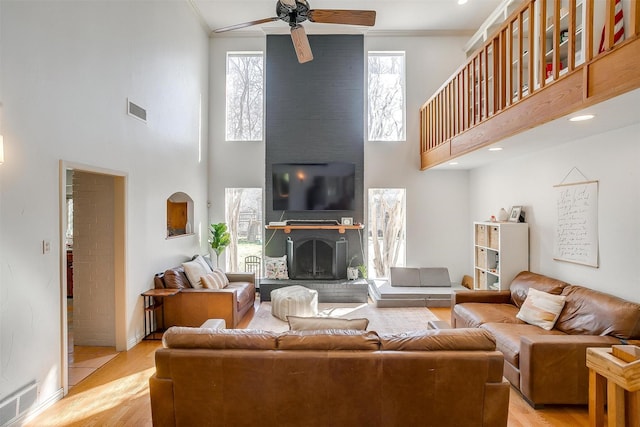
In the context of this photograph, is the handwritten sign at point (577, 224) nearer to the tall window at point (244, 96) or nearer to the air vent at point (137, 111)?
the air vent at point (137, 111)

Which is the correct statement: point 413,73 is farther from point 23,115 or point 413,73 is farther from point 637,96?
point 23,115

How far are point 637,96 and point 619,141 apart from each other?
1.19m

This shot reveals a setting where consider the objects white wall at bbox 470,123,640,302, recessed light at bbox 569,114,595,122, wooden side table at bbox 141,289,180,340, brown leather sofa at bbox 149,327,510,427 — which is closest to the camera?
brown leather sofa at bbox 149,327,510,427

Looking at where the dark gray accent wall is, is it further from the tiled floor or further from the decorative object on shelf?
the tiled floor

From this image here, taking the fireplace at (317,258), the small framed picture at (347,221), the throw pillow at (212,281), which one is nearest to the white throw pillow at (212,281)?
the throw pillow at (212,281)

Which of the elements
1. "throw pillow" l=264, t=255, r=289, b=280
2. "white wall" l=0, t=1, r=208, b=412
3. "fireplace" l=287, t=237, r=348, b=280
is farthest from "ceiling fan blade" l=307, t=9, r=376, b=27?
"throw pillow" l=264, t=255, r=289, b=280

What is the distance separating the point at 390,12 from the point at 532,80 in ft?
12.8

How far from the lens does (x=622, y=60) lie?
214 cm

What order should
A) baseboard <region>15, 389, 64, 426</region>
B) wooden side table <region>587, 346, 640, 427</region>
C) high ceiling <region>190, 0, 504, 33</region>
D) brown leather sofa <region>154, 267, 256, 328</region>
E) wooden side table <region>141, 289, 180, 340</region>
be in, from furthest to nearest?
1. high ceiling <region>190, 0, 504, 33</region>
2. brown leather sofa <region>154, 267, 256, 328</region>
3. wooden side table <region>141, 289, 180, 340</region>
4. baseboard <region>15, 389, 64, 426</region>
5. wooden side table <region>587, 346, 640, 427</region>

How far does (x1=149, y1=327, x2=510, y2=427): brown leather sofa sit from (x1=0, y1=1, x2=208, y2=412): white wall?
1.31m

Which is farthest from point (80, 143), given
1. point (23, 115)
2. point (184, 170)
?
point (184, 170)

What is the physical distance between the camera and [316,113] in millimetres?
6789

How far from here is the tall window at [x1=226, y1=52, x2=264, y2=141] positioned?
696 cm

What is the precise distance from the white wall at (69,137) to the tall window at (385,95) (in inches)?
139
